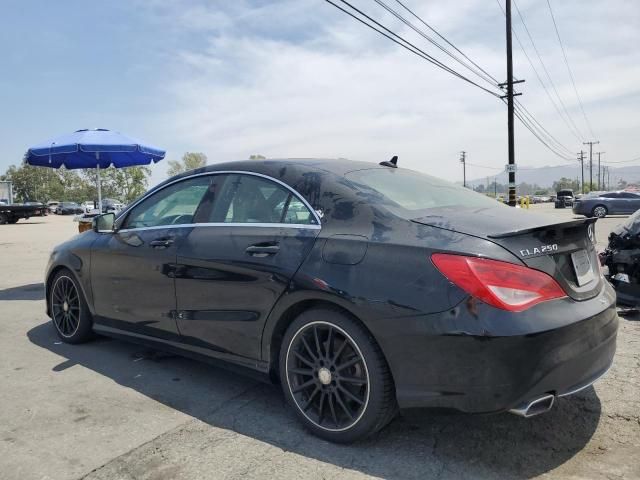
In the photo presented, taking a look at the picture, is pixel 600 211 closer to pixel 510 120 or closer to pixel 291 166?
pixel 510 120

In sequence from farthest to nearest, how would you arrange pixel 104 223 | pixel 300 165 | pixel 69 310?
pixel 69 310, pixel 104 223, pixel 300 165

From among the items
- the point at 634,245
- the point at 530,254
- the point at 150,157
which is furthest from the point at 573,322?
the point at 150,157

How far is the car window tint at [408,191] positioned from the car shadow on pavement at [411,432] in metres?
1.17

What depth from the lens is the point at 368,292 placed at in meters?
2.69

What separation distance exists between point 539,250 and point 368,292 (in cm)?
86

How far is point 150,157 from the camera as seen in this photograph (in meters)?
9.43

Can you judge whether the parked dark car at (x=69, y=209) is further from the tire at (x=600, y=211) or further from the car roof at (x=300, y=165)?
the car roof at (x=300, y=165)

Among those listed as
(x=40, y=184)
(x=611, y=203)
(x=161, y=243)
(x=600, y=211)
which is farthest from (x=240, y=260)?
(x=40, y=184)

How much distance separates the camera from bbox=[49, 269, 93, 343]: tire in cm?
468

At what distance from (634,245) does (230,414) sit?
444 centimetres

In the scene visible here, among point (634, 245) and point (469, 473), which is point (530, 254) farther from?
point (634, 245)

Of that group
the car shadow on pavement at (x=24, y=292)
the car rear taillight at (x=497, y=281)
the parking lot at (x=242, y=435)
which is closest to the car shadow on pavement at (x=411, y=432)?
the parking lot at (x=242, y=435)

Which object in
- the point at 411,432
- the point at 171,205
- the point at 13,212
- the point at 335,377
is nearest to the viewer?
the point at 335,377

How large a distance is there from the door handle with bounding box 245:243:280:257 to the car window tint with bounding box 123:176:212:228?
735 mm
